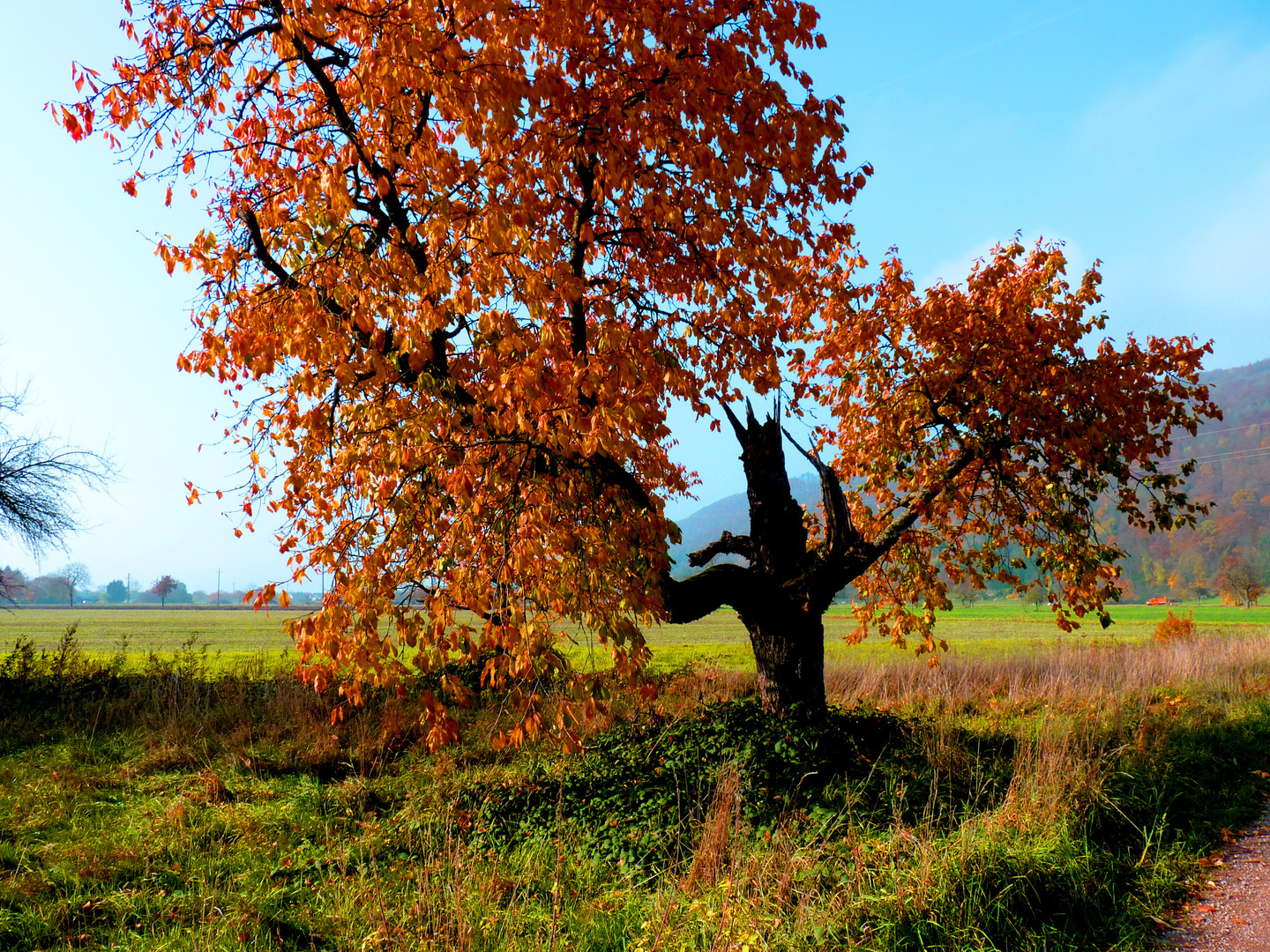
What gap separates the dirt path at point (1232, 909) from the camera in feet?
15.2

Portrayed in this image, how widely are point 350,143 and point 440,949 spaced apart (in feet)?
18.5

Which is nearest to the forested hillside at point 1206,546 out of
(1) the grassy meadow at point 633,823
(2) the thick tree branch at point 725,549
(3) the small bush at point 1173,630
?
(3) the small bush at point 1173,630

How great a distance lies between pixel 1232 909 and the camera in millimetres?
5102

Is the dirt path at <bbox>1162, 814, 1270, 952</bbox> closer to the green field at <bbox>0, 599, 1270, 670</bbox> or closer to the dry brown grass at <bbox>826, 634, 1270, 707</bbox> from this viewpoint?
the dry brown grass at <bbox>826, 634, 1270, 707</bbox>

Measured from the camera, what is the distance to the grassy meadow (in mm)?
4723

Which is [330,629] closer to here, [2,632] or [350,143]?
[350,143]

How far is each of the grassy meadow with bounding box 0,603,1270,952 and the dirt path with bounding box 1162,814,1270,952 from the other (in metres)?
0.14

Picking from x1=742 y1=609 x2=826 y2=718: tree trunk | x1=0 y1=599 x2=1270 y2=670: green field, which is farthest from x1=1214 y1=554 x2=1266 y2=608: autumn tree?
x1=742 y1=609 x2=826 y2=718: tree trunk

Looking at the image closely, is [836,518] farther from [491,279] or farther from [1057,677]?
[1057,677]

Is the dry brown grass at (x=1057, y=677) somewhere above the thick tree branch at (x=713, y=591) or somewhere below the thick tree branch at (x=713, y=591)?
below

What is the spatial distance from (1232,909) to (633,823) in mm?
4569

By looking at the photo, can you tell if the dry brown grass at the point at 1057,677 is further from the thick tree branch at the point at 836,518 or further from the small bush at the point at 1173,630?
the small bush at the point at 1173,630

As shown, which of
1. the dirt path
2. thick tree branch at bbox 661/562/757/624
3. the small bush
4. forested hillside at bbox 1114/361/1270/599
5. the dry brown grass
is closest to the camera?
the dirt path

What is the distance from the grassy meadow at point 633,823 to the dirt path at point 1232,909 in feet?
0.45
